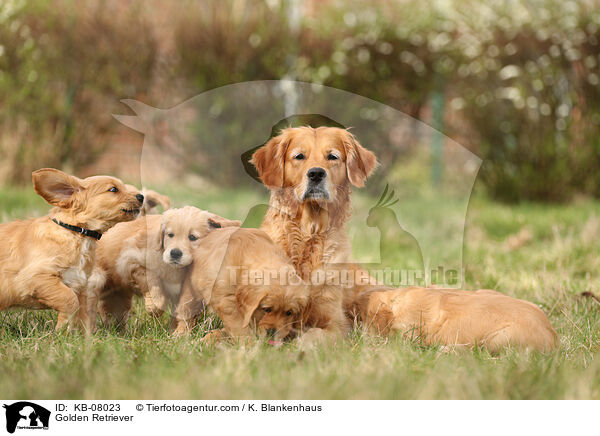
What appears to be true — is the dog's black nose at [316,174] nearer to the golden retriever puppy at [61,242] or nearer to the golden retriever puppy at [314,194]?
the golden retriever puppy at [314,194]

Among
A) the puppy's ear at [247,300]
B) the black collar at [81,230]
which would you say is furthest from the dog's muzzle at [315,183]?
the black collar at [81,230]

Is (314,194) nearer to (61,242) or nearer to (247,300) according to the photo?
(247,300)

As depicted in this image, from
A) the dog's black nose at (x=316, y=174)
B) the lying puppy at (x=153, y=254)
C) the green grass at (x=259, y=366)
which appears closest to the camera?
the green grass at (x=259, y=366)

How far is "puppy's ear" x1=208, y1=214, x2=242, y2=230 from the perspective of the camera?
311cm

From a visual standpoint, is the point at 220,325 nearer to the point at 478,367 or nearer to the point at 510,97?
the point at 478,367

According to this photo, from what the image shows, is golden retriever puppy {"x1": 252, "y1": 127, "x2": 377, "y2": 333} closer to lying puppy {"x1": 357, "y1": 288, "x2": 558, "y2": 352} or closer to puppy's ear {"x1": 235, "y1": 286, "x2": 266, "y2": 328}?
puppy's ear {"x1": 235, "y1": 286, "x2": 266, "y2": 328}

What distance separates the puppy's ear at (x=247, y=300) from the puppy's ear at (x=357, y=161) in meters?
0.64

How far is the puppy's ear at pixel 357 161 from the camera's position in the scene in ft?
9.14

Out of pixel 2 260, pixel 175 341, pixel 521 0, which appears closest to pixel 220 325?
pixel 175 341

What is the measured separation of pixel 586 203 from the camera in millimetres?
8328

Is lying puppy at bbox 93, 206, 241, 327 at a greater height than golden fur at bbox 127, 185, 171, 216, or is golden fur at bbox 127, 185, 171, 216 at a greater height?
golden fur at bbox 127, 185, 171, 216

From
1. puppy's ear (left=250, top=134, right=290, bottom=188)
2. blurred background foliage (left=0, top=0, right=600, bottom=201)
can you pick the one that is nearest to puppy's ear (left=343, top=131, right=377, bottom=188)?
puppy's ear (left=250, top=134, right=290, bottom=188)

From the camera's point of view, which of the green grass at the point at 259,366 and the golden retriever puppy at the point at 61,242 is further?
the golden retriever puppy at the point at 61,242
